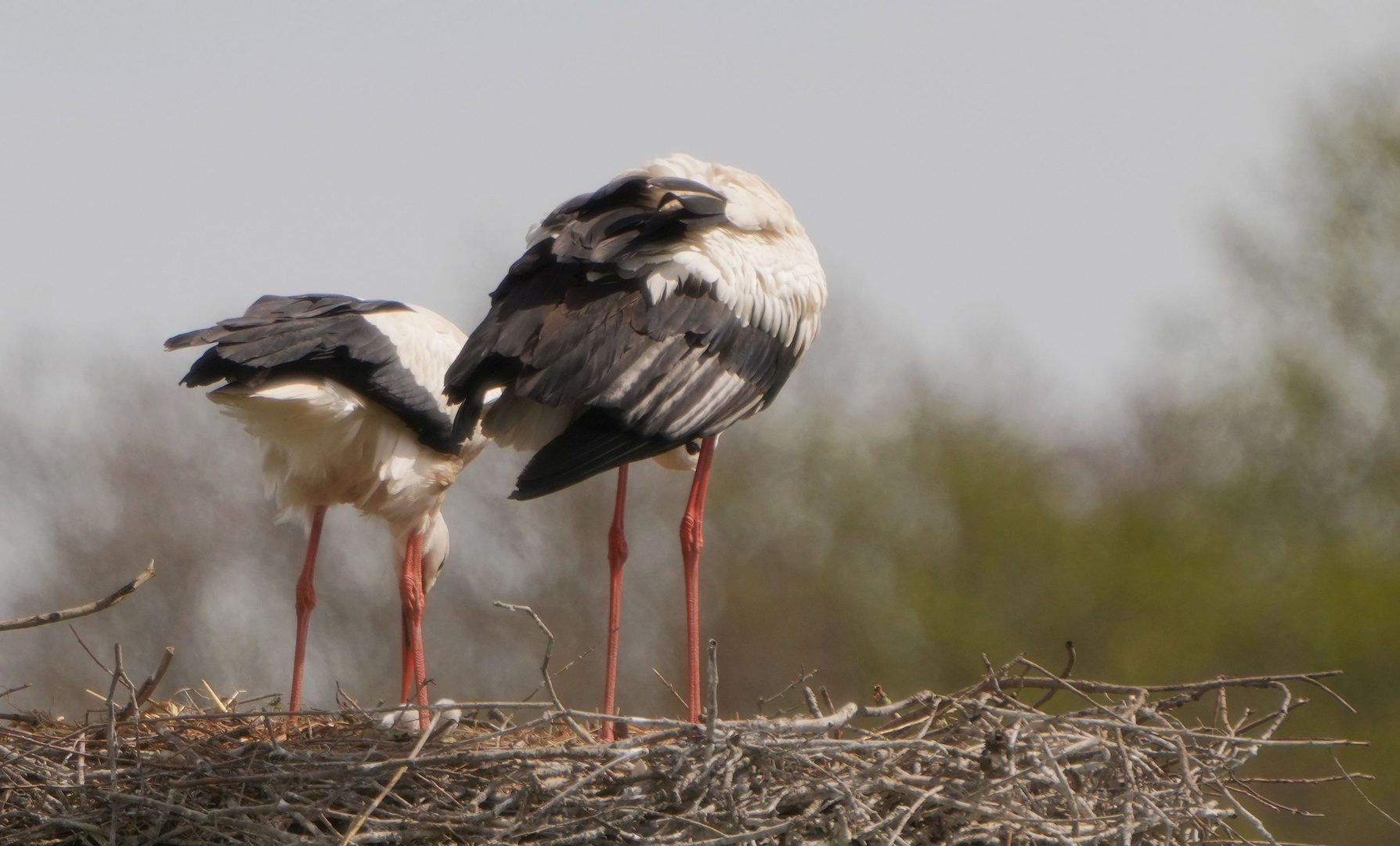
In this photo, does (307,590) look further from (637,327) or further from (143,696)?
(637,327)

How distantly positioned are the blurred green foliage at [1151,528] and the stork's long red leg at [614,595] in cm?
1114

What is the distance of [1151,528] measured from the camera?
1739 cm

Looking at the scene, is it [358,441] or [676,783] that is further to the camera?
[358,441]

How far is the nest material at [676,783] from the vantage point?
3785mm

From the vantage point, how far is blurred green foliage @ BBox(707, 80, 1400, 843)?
53.9ft

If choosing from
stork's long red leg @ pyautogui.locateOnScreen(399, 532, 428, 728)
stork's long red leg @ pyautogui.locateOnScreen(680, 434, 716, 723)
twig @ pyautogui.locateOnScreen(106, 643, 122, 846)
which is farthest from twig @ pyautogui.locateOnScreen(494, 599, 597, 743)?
stork's long red leg @ pyautogui.locateOnScreen(399, 532, 428, 728)

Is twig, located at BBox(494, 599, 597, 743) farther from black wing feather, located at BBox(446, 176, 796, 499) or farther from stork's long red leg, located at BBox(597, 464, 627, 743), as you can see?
stork's long red leg, located at BBox(597, 464, 627, 743)

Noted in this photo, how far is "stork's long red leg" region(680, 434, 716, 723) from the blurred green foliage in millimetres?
11086

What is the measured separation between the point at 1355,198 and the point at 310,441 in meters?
15.4

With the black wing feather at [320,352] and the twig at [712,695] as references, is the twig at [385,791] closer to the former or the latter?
the twig at [712,695]

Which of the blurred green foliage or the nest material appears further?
the blurred green foliage

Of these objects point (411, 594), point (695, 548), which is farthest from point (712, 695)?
point (411, 594)

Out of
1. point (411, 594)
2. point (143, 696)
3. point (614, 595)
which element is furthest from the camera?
point (411, 594)

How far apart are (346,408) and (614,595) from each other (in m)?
1.58
